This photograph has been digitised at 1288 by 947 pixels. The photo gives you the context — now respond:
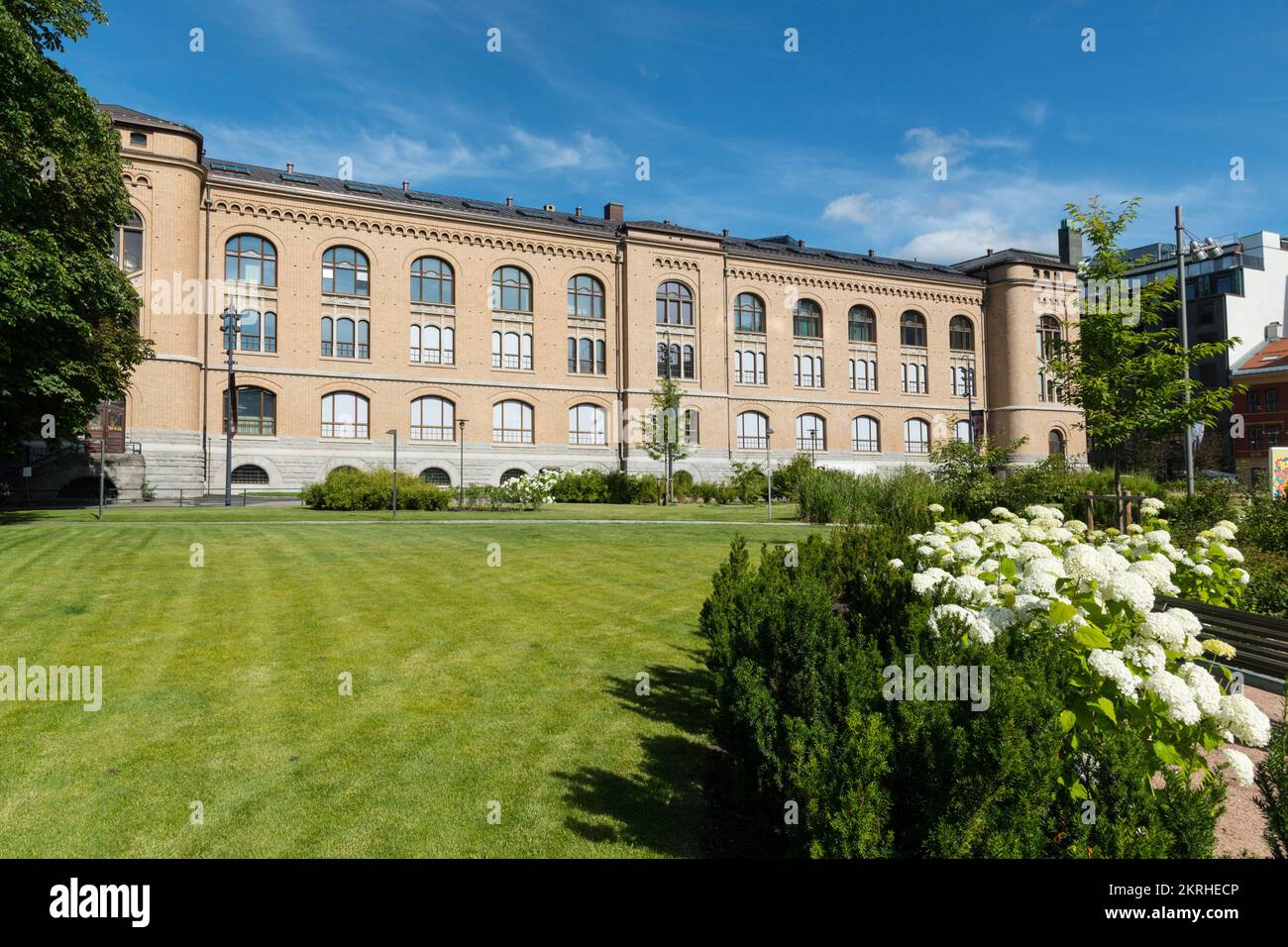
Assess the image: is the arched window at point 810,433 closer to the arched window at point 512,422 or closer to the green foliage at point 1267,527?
the arched window at point 512,422

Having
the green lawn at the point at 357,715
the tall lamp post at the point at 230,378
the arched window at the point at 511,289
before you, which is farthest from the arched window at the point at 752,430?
the green lawn at the point at 357,715

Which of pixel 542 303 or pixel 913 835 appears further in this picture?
pixel 542 303

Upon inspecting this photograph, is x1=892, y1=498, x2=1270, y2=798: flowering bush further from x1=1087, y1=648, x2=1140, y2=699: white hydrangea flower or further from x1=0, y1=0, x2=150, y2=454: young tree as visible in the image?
x1=0, y1=0, x2=150, y2=454: young tree

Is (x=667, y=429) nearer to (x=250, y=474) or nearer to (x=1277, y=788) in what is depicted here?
(x=250, y=474)

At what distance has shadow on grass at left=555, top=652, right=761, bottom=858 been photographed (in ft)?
13.4

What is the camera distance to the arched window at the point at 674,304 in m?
47.2

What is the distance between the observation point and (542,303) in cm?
4425

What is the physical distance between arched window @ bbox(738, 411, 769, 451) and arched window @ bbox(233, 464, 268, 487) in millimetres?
29065

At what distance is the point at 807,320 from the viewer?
51.8 metres

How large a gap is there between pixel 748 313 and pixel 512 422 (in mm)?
18723

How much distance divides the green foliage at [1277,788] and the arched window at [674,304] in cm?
4556

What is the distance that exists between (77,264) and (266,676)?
1896 centimetres
